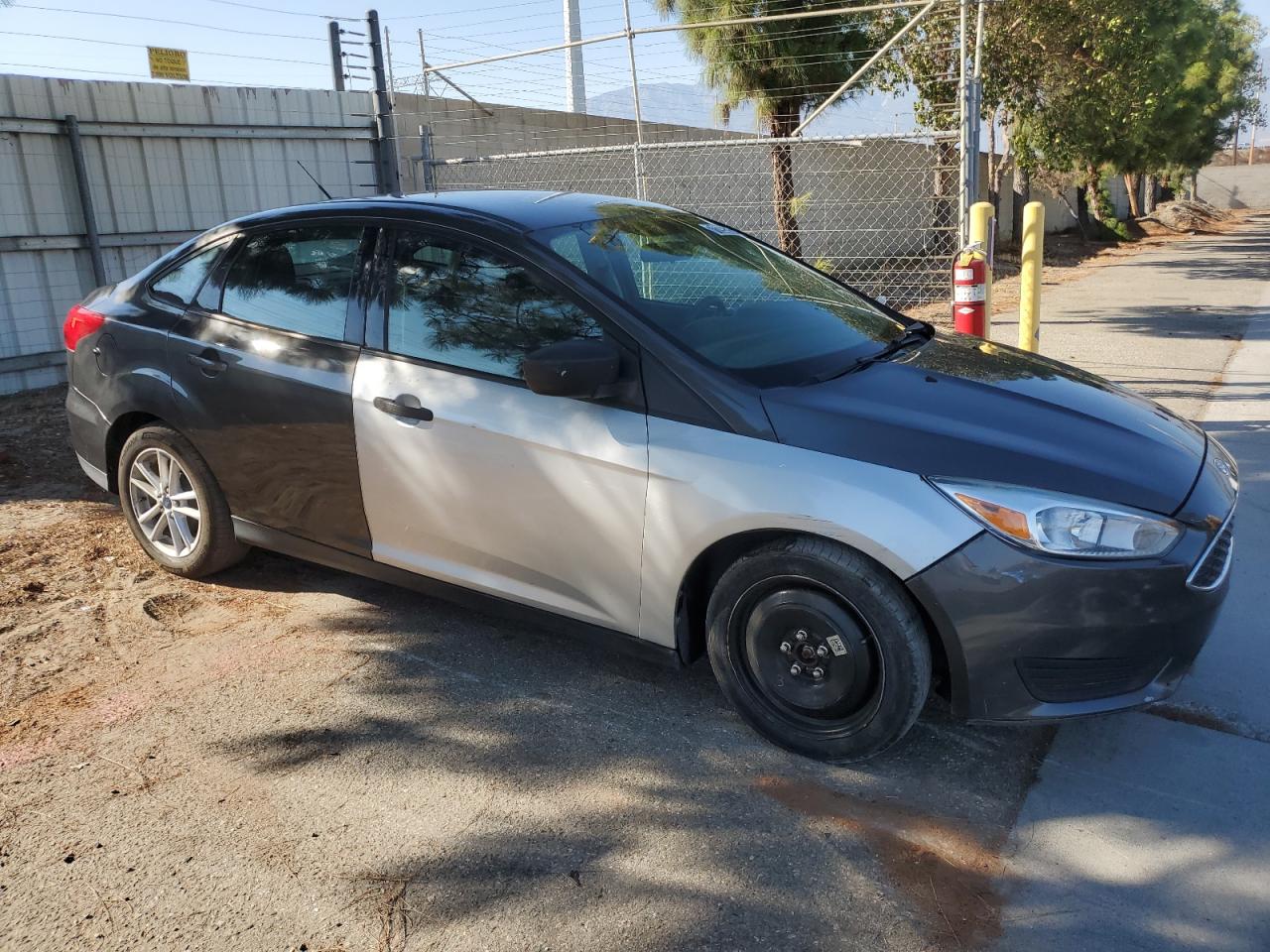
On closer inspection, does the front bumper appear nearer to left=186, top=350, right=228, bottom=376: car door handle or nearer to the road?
the road

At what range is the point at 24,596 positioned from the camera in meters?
4.71

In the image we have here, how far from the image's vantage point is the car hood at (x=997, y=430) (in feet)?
Answer: 9.80

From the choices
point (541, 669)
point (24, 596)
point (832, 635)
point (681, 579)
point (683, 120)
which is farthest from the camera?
point (683, 120)

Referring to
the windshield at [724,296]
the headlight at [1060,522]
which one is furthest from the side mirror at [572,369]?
the headlight at [1060,522]

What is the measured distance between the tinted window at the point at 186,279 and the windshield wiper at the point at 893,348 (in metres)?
2.67

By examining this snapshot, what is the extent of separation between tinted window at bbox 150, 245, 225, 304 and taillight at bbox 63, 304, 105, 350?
34 centimetres

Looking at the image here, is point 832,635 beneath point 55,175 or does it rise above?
beneath

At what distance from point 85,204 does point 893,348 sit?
776cm

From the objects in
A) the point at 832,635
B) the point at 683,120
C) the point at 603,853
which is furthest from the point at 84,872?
the point at 683,120

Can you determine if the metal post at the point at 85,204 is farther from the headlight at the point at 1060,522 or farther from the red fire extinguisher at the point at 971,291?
the headlight at the point at 1060,522

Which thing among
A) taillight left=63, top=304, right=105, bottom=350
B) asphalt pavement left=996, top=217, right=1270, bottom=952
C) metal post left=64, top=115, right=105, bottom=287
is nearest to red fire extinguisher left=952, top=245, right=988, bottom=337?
asphalt pavement left=996, top=217, right=1270, bottom=952

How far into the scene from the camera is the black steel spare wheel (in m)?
3.09

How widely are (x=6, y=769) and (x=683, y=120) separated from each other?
11799 millimetres

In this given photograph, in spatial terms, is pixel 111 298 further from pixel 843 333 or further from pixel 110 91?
pixel 110 91
